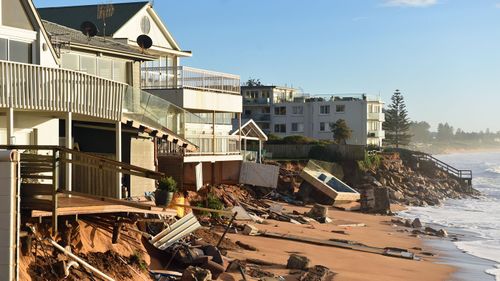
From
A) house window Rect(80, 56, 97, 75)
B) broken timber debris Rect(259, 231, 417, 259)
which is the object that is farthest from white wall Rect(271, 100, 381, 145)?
Answer: house window Rect(80, 56, 97, 75)

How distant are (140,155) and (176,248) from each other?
699 centimetres

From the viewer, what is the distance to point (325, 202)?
150ft

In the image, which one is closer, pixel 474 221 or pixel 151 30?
pixel 151 30

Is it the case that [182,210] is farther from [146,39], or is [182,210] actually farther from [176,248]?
[146,39]

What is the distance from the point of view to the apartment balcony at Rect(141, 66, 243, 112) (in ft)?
113

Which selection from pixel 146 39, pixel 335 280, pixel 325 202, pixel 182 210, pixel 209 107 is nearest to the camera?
pixel 335 280

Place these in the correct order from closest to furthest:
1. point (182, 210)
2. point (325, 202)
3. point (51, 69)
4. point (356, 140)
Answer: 1. point (51, 69)
2. point (182, 210)
3. point (325, 202)
4. point (356, 140)

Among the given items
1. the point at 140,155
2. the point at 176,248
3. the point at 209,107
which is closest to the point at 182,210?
the point at 140,155

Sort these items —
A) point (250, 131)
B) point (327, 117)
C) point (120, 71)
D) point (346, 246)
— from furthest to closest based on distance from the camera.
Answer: point (327, 117), point (250, 131), point (346, 246), point (120, 71)

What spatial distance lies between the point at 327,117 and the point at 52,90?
69.7 metres

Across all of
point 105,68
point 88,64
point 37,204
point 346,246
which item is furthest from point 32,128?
point 346,246

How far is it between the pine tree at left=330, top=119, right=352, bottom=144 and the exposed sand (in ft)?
147

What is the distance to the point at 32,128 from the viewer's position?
2023 centimetres

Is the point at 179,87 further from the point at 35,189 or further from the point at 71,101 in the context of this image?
the point at 35,189
